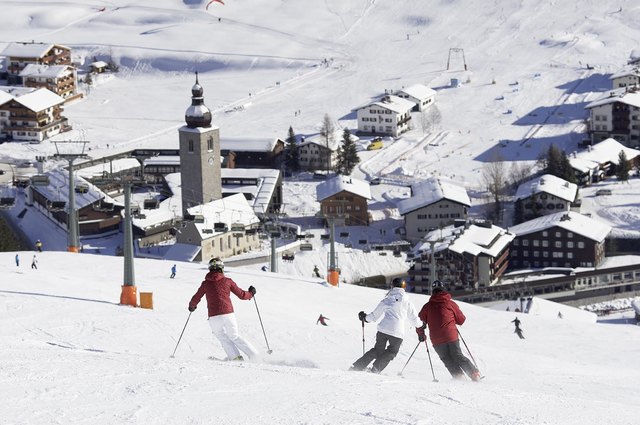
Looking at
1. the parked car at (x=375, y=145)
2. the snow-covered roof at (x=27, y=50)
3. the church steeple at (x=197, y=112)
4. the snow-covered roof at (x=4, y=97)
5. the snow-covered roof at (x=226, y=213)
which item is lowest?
the snow-covered roof at (x=226, y=213)

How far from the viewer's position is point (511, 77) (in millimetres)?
61594

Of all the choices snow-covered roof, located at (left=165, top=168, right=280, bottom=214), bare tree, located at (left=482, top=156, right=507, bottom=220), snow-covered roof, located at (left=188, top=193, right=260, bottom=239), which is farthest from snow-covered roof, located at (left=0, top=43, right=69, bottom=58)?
snow-covered roof, located at (left=188, top=193, right=260, bottom=239)

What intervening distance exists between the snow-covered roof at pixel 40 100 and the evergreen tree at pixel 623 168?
24620mm

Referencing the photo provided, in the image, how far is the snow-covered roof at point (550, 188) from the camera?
135 ft

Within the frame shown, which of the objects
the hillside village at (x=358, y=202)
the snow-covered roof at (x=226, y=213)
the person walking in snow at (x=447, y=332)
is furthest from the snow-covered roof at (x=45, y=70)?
the person walking in snow at (x=447, y=332)

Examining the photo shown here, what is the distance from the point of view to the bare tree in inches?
1656

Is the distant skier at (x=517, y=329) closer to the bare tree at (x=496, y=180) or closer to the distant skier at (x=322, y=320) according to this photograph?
the distant skier at (x=322, y=320)

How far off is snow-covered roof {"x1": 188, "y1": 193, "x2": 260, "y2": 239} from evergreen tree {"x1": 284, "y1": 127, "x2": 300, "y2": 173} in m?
9.63

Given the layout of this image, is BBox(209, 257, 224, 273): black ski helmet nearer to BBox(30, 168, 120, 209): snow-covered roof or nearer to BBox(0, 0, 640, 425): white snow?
BBox(0, 0, 640, 425): white snow

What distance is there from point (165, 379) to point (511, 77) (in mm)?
54713

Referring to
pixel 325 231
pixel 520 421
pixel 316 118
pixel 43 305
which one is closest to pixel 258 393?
pixel 520 421

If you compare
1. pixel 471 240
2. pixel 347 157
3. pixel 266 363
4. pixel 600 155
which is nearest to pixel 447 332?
pixel 266 363

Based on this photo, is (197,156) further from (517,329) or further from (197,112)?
(517,329)

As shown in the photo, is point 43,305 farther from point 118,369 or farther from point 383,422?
point 383,422
